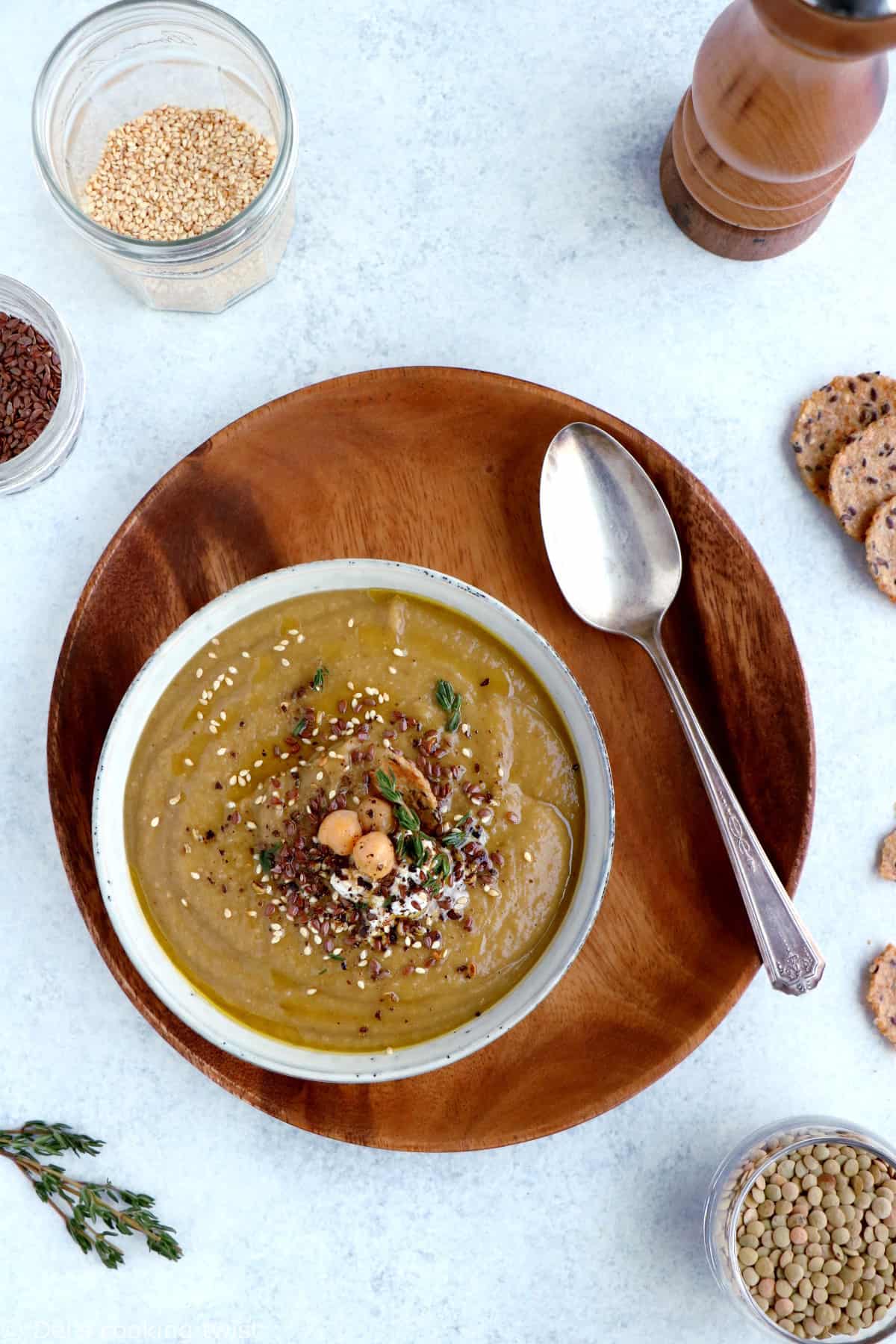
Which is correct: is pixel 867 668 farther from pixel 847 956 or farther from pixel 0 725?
pixel 0 725

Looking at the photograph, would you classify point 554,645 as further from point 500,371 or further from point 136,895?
point 136,895

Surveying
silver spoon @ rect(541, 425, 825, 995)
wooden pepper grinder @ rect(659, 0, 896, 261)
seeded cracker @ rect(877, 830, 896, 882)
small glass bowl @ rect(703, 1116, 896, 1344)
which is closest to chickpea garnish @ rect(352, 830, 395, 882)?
silver spoon @ rect(541, 425, 825, 995)

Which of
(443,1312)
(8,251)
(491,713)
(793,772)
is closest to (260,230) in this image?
(8,251)

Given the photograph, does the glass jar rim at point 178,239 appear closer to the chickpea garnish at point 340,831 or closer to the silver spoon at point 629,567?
the silver spoon at point 629,567

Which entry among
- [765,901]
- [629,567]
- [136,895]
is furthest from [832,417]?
[136,895]

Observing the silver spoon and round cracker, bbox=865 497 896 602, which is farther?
round cracker, bbox=865 497 896 602

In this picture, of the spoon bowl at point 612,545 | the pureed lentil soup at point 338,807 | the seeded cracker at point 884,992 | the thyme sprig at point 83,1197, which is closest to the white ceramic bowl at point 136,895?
the pureed lentil soup at point 338,807

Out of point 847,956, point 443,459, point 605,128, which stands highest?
point 605,128

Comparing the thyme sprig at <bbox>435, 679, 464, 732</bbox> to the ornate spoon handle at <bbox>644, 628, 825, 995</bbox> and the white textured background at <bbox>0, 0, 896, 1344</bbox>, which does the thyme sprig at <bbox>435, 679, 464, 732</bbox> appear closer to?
the ornate spoon handle at <bbox>644, 628, 825, 995</bbox>
